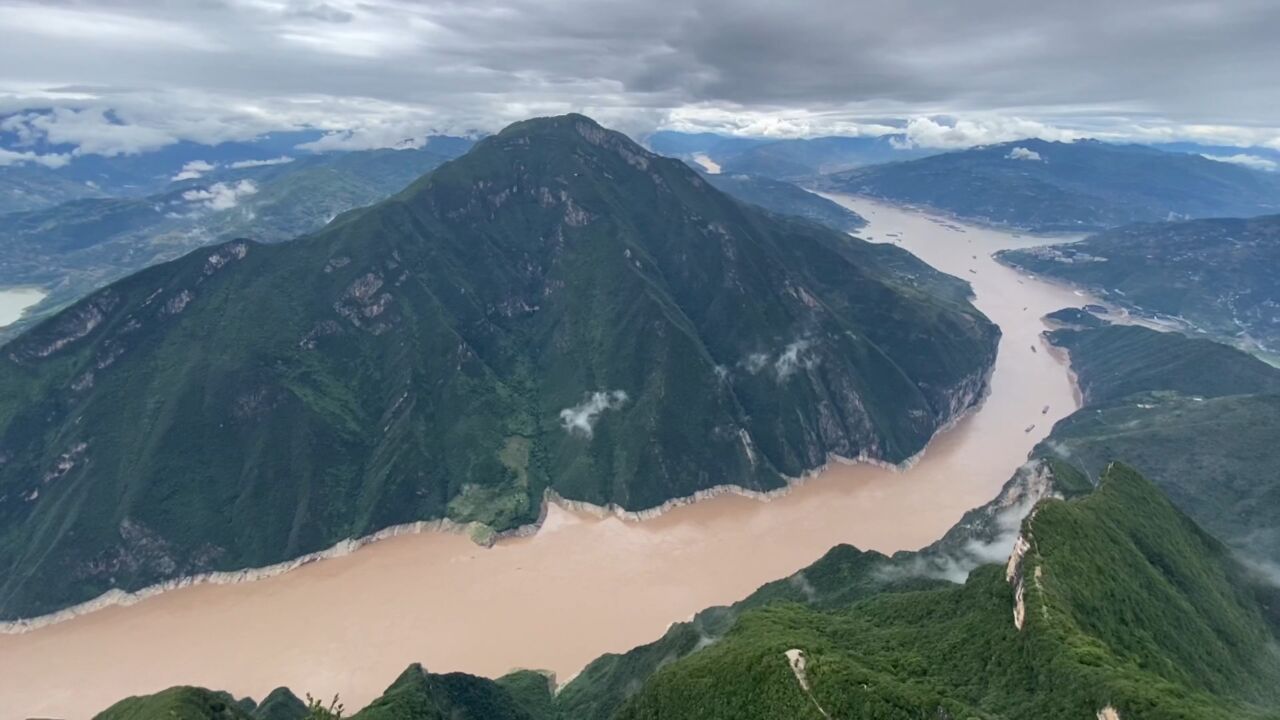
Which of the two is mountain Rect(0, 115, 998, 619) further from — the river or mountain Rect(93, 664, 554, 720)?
mountain Rect(93, 664, 554, 720)

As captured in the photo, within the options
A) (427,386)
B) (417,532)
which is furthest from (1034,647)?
(427,386)

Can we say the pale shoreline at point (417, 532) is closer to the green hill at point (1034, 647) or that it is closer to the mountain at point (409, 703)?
the mountain at point (409, 703)

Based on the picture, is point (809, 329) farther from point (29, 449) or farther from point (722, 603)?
point (29, 449)

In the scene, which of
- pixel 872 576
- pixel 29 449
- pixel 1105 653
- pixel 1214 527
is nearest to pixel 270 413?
pixel 29 449

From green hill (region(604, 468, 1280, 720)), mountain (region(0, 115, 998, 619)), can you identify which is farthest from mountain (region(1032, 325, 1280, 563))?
green hill (region(604, 468, 1280, 720))

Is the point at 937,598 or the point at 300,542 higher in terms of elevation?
the point at 937,598

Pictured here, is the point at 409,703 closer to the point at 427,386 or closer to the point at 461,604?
the point at 461,604
